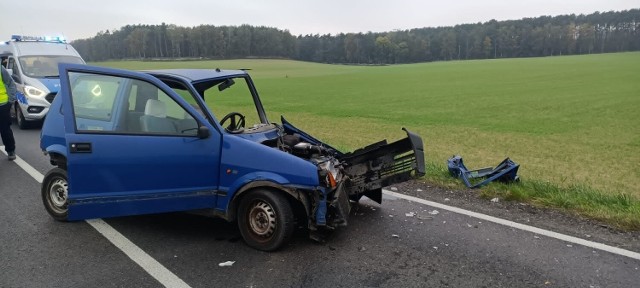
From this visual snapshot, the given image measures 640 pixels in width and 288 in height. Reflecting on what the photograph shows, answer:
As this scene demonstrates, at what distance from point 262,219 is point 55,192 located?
2.53 meters

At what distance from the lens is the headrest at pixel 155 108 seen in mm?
4316

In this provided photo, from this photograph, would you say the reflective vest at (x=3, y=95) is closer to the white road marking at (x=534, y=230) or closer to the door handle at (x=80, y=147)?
the door handle at (x=80, y=147)

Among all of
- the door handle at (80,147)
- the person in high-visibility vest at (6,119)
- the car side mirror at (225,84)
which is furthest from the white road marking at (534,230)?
the person in high-visibility vest at (6,119)

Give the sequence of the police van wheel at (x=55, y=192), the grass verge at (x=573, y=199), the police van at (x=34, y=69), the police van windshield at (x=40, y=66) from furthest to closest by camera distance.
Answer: the police van windshield at (x=40, y=66), the police van at (x=34, y=69), the police van wheel at (x=55, y=192), the grass verge at (x=573, y=199)

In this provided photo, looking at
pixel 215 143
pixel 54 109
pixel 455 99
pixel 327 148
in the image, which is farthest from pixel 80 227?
pixel 455 99

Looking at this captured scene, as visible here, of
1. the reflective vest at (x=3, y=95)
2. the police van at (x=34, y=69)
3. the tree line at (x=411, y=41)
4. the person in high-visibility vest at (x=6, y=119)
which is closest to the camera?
the reflective vest at (x=3, y=95)

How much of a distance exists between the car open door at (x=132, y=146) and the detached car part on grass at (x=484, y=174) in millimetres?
3713

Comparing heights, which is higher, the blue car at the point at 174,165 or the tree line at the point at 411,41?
the tree line at the point at 411,41

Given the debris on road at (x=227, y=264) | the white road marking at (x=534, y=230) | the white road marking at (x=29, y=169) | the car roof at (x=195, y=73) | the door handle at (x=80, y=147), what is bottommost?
the debris on road at (x=227, y=264)

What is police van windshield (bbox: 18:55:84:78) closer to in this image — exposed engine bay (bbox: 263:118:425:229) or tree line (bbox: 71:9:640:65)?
exposed engine bay (bbox: 263:118:425:229)

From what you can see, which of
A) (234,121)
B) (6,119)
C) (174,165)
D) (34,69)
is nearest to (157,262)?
(174,165)

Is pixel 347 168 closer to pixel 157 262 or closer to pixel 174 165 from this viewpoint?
pixel 174 165

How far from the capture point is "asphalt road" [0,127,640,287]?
12.0 feet

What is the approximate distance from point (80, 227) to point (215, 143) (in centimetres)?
186
